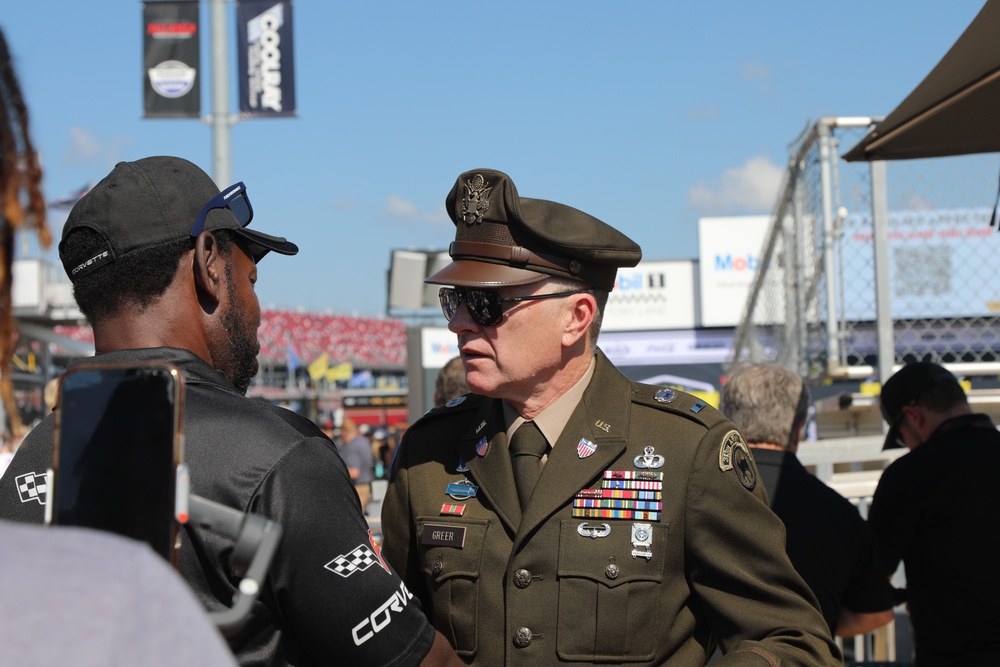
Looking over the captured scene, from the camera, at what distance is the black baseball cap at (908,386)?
399 centimetres

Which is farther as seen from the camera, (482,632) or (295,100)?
(295,100)

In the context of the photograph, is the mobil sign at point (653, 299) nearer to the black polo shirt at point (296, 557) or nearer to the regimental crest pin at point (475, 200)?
the regimental crest pin at point (475, 200)

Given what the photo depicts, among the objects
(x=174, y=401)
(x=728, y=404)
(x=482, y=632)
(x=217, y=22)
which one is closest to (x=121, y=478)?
(x=174, y=401)

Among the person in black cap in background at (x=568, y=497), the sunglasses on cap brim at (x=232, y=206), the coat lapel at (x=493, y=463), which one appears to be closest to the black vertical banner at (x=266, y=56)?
the person in black cap in background at (x=568, y=497)

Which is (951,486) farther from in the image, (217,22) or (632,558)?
(217,22)

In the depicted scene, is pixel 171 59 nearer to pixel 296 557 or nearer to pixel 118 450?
pixel 296 557

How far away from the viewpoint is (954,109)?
3.14m

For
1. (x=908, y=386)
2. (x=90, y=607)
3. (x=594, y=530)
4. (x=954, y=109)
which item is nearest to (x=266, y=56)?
(x=908, y=386)

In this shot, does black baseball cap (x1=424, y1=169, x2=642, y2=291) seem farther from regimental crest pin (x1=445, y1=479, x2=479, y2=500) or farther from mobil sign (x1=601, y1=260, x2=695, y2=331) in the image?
mobil sign (x1=601, y1=260, x2=695, y2=331)

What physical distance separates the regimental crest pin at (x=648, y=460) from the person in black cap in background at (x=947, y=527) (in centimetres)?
159

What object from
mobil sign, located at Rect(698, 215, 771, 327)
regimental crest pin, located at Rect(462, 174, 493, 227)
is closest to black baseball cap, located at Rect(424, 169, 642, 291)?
regimental crest pin, located at Rect(462, 174, 493, 227)

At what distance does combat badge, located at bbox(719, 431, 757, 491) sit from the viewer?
2.26 meters

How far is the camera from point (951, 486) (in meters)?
3.67

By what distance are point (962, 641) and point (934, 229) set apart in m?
5.03
